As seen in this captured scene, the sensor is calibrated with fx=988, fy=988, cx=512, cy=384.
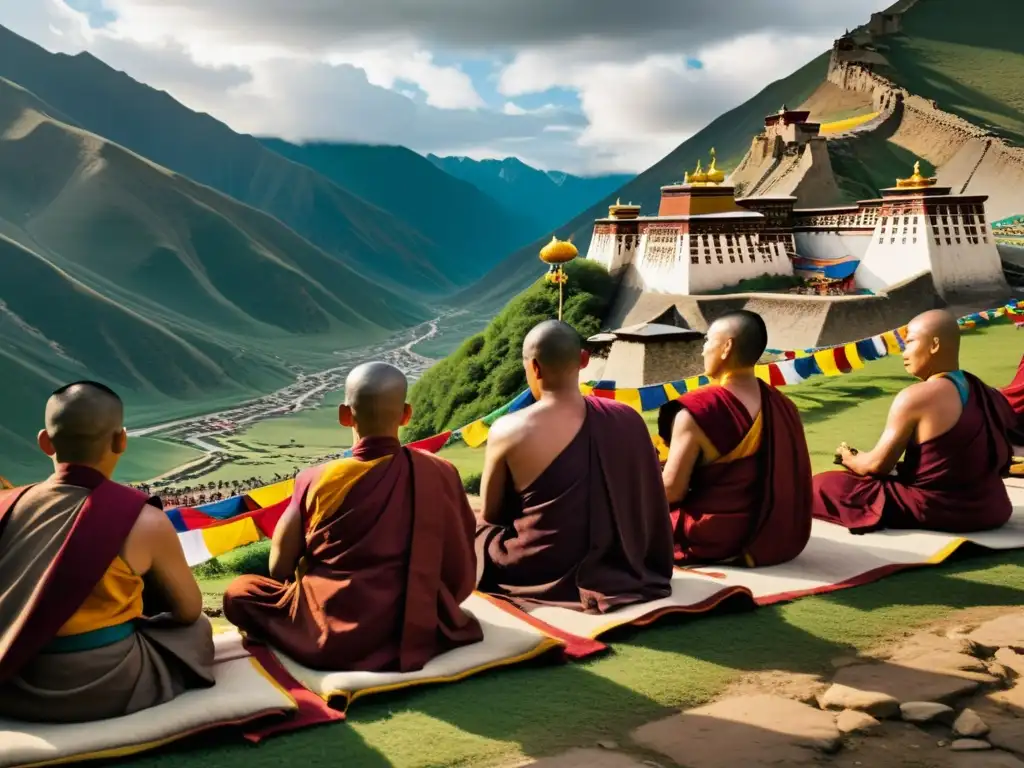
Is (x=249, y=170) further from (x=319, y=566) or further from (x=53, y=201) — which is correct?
(x=319, y=566)

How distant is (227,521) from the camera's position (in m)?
5.28

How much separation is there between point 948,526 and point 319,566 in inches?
156

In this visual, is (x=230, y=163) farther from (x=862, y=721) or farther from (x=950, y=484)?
(x=862, y=721)

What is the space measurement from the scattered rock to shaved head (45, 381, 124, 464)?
380 centimetres

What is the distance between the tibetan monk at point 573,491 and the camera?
483 cm

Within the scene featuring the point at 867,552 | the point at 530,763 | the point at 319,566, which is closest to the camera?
the point at 530,763

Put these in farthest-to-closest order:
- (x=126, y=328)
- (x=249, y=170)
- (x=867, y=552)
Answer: (x=249, y=170)
(x=126, y=328)
(x=867, y=552)

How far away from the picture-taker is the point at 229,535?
17.3 feet

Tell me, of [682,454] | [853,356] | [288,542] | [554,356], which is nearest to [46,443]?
[288,542]

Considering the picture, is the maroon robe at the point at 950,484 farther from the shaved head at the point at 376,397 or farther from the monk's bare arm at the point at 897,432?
the shaved head at the point at 376,397

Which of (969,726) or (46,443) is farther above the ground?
(46,443)

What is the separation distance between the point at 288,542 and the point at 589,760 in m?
1.59

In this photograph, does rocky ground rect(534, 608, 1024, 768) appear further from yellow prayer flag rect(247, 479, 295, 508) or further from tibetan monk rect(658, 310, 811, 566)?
yellow prayer flag rect(247, 479, 295, 508)

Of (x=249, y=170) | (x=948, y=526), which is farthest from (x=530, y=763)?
(x=249, y=170)
